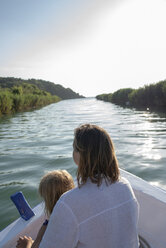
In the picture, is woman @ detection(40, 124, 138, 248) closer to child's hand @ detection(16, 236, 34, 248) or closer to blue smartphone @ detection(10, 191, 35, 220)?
child's hand @ detection(16, 236, 34, 248)

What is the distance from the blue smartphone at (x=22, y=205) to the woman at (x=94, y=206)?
93cm

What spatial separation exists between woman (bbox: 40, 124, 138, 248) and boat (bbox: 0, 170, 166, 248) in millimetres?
1107

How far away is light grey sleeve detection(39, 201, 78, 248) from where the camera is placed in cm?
124

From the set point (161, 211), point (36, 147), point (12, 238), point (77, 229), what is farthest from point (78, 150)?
point (36, 147)

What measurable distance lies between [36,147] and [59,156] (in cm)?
140

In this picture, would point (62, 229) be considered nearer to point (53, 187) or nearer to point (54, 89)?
point (53, 187)

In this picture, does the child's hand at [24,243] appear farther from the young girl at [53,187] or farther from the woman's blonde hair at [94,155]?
the woman's blonde hair at [94,155]

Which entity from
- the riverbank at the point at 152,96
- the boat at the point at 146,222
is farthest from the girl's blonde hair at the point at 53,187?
the riverbank at the point at 152,96

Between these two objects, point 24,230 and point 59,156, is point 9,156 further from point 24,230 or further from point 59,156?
point 24,230

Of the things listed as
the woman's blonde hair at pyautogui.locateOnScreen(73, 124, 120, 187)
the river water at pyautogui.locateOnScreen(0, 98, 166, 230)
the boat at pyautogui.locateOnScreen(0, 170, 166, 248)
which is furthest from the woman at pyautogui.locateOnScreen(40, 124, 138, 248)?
the river water at pyautogui.locateOnScreen(0, 98, 166, 230)

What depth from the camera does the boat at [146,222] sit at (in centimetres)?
232

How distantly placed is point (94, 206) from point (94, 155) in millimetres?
274

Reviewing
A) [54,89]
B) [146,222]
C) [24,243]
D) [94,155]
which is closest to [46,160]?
[146,222]

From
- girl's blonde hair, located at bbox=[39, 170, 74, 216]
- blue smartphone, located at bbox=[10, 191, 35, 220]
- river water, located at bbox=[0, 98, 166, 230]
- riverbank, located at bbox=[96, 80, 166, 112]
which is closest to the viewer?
girl's blonde hair, located at bbox=[39, 170, 74, 216]
